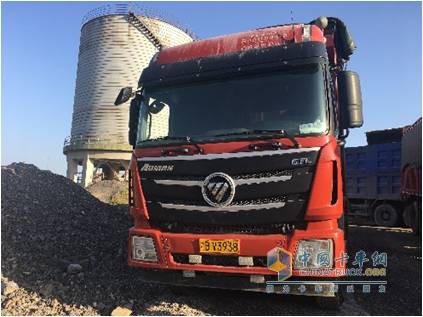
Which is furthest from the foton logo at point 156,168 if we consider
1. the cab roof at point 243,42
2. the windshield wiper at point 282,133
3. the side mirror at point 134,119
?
the cab roof at point 243,42

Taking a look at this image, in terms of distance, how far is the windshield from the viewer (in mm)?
4570

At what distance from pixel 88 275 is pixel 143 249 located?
4.82 ft

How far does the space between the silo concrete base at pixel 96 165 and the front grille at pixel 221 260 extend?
2604 cm

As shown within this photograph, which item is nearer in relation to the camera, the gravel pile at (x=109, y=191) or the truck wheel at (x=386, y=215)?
the truck wheel at (x=386, y=215)

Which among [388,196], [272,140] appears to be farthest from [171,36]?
[272,140]

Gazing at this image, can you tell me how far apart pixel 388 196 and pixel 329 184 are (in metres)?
11.9

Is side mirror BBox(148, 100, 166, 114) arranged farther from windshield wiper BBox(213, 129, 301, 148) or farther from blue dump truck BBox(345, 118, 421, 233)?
blue dump truck BBox(345, 118, 421, 233)

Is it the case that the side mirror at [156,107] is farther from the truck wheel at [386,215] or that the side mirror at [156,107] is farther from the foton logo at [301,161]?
the truck wheel at [386,215]

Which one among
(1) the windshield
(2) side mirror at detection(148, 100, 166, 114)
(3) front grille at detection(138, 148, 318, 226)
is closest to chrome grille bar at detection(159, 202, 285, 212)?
(3) front grille at detection(138, 148, 318, 226)

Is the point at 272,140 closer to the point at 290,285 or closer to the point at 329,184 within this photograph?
the point at 329,184

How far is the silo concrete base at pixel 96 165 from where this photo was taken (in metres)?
31.0

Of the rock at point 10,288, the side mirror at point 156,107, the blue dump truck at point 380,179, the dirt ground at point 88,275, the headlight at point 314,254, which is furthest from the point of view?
the blue dump truck at point 380,179

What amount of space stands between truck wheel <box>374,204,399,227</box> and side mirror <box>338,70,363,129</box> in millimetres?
11406

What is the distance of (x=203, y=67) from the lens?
16.5 feet
